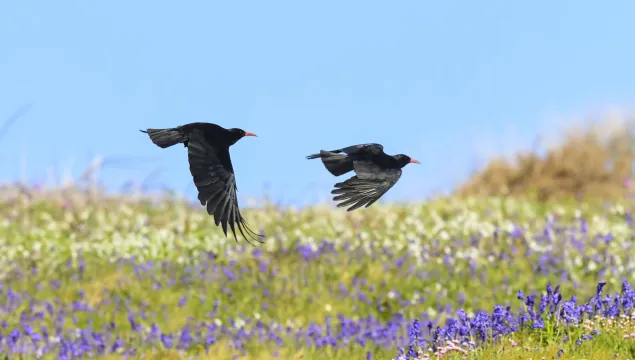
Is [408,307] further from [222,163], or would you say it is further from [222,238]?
[222,163]

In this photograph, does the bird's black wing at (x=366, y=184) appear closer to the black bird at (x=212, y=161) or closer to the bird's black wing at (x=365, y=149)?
the bird's black wing at (x=365, y=149)

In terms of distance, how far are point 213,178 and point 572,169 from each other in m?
13.6

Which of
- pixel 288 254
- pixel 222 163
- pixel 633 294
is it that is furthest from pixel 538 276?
pixel 222 163

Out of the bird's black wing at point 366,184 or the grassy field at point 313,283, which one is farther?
the grassy field at point 313,283

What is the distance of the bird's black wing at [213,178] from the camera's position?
13.6ft

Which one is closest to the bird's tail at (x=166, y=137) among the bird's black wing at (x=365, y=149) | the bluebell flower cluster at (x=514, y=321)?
the bird's black wing at (x=365, y=149)

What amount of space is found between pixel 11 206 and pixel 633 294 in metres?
10.9

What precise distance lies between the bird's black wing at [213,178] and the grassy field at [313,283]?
1.57m

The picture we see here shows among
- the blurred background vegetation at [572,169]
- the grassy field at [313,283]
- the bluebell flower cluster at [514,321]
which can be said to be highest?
the blurred background vegetation at [572,169]

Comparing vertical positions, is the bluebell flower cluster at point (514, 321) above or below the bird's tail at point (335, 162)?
below

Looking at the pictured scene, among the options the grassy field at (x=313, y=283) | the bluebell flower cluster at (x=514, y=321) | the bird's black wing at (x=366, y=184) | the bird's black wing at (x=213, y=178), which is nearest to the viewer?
the bird's black wing at (x=366, y=184)

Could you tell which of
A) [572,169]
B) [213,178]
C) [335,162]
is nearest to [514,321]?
[335,162]

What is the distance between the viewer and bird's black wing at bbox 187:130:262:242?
4.15 meters

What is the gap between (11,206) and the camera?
1434 cm
